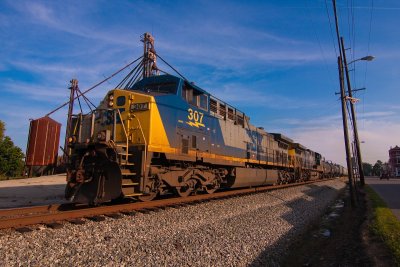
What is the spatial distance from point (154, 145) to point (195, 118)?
2.53m

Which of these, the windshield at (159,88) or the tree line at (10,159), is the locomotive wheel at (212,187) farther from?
the tree line at (10,159)

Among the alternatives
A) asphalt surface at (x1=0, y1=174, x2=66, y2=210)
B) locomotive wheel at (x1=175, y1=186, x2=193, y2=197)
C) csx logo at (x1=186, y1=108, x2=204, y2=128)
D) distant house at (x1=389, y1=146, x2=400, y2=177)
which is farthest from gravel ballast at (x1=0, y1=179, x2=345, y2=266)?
distant house at (x1=389, y1=146, x2=400, y2=177)

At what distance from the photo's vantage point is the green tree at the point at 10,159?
135 ft

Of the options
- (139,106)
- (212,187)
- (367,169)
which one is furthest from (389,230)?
(367,169)

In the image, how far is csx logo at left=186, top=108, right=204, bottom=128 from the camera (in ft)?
34.4

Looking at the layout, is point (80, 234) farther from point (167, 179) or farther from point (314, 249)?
point (314, 249)

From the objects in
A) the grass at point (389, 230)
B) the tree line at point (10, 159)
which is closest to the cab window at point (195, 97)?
the grass at point (389, 230)

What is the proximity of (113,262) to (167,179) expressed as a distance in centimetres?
469

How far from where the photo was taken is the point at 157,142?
8883 millimetres

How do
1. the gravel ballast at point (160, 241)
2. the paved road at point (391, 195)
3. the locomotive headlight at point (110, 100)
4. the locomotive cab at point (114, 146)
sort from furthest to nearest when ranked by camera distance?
the paved road at point (391, 195) < the locomotive headlight at point (110, 100) < the locomotive cab at point (114, 146) < the gravel ballast at point (160, 241)

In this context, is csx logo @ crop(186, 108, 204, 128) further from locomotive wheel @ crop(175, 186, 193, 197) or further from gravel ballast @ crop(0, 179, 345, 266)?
gravel ballast @ crop(0, 179, 345, 266)

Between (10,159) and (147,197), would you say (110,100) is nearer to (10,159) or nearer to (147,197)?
(147,197)

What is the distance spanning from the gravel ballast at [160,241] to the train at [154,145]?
1097 millimetres

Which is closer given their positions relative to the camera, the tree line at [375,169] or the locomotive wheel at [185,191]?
the locomotive wheel at [185,191]
